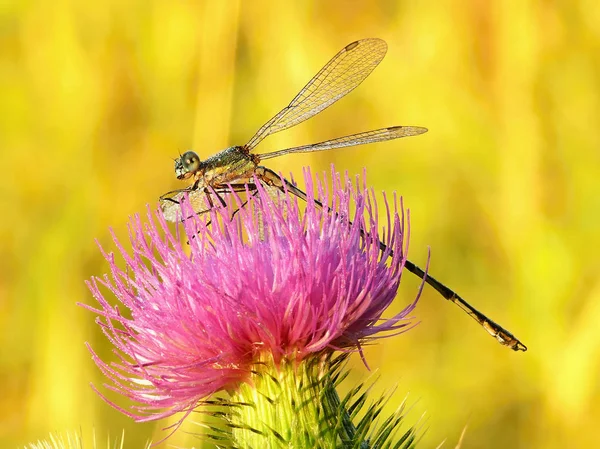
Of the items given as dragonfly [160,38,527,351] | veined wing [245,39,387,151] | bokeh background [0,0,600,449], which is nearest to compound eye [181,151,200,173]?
dragonfly [160,38,527,351]

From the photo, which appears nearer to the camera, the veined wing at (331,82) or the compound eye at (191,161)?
the compound eye at (191,161)

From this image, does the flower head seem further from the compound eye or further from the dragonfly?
the compound eye

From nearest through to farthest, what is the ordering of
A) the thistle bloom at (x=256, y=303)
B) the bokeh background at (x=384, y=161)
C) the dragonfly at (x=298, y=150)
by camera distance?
the thistle bloom at (x=256, y=303)
the dragonfly at (x=298, y=150)
the bokeh background at (x=384, y=161)

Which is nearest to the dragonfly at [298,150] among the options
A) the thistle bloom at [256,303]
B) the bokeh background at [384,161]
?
the thistle bloom at [256,303]

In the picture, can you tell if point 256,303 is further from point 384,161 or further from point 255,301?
point 384,161

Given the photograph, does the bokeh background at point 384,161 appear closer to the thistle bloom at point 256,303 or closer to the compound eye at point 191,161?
the compound eye at point 191,161

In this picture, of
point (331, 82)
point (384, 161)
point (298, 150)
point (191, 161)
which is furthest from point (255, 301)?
point (384, 161)

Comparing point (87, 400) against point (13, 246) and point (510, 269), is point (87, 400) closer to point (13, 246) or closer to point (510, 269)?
point (13, 246)

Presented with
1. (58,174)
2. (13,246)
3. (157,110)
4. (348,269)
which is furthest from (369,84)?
(348,269)
